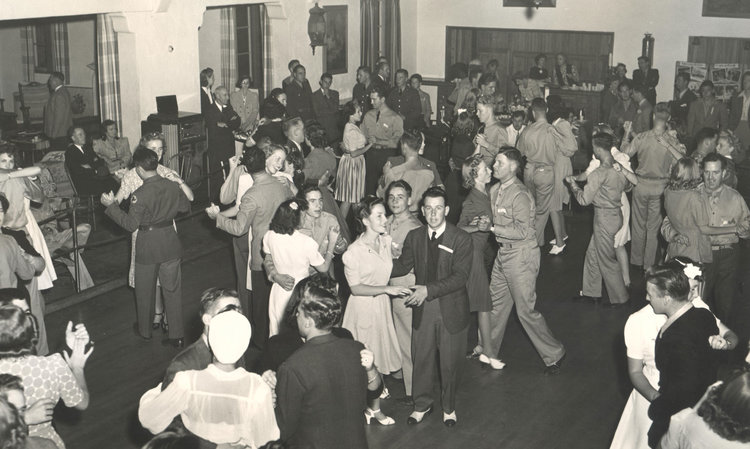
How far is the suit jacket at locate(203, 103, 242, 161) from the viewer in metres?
12.8

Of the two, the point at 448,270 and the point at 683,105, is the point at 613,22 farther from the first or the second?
the point at 448,270

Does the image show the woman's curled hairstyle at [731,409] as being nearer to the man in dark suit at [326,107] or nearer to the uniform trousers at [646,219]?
the uniform trousers at [646,219]

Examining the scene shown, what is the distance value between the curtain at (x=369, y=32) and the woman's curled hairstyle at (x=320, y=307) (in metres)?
13.5

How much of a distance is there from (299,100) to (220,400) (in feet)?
35.7

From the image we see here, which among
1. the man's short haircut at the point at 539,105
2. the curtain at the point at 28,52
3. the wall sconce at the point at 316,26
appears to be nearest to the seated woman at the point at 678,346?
the man's short haircut at the point at 539,105

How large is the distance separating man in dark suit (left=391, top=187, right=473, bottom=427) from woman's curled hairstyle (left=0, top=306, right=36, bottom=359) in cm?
227

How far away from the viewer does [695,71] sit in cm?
1603

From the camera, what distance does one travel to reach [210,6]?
13.2 m

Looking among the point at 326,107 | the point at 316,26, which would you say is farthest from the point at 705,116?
the point at 316,26

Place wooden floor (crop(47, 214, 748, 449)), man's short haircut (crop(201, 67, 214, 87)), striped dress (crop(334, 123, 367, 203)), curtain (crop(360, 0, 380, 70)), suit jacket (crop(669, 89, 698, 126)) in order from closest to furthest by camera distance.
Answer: wooden floor (crop(47, 214, 748, 449)) → striped dress (crop(334, 123, 367, 203)) → man's short haircut (crop(201, 67, 214, 87)) → suit jacket (crop(669, 89, 698, 126)) → curtain (crop(360, 0, 380, 70))

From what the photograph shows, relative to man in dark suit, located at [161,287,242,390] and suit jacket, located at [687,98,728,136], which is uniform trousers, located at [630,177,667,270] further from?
suit jacket, located at [687,98,728,136]

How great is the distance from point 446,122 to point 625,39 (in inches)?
156

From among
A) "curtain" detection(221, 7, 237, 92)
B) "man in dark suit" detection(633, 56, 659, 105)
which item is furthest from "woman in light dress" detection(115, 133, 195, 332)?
"man in dark suit" detection(633, 56, 659, 105)

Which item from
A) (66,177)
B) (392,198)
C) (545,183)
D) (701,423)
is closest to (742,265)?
(545,183)
